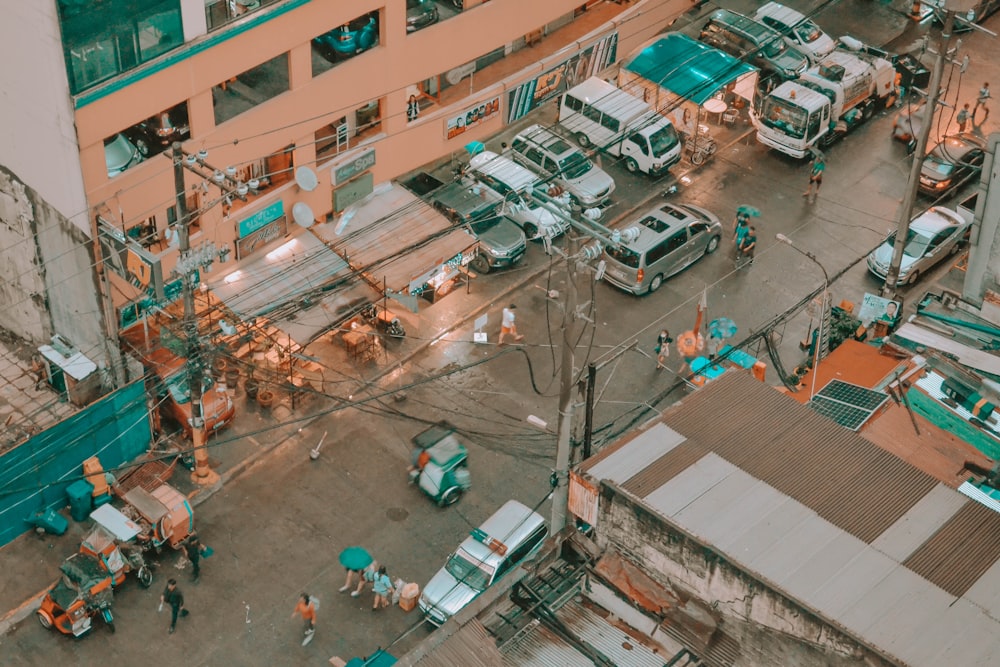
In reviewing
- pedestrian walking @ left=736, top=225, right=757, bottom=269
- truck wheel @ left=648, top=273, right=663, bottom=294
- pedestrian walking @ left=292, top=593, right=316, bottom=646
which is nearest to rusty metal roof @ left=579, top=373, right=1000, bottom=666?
pedestrian walking @ left=292, top=593, right=316, bottom=646

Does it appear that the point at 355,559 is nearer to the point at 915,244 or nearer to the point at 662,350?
the point at 662,350

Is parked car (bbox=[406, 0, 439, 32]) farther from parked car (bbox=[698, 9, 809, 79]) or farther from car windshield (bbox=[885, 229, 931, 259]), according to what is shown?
car windshield (bbox=[885, 229, 931, 259])

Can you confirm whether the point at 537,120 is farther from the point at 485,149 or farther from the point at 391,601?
the point at 391,601

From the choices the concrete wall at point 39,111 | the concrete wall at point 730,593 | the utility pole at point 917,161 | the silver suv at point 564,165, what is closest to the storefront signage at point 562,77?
the silver suv at point 564,165

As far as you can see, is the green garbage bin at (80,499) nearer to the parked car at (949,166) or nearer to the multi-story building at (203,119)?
the multi-story building at (203,119)

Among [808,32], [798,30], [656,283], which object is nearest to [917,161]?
[656,283]

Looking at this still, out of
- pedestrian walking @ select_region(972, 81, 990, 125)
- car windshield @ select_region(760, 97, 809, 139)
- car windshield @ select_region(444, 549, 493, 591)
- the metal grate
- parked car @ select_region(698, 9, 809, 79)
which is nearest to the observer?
the metal grate

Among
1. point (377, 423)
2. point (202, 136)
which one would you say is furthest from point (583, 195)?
point (202, 136)
